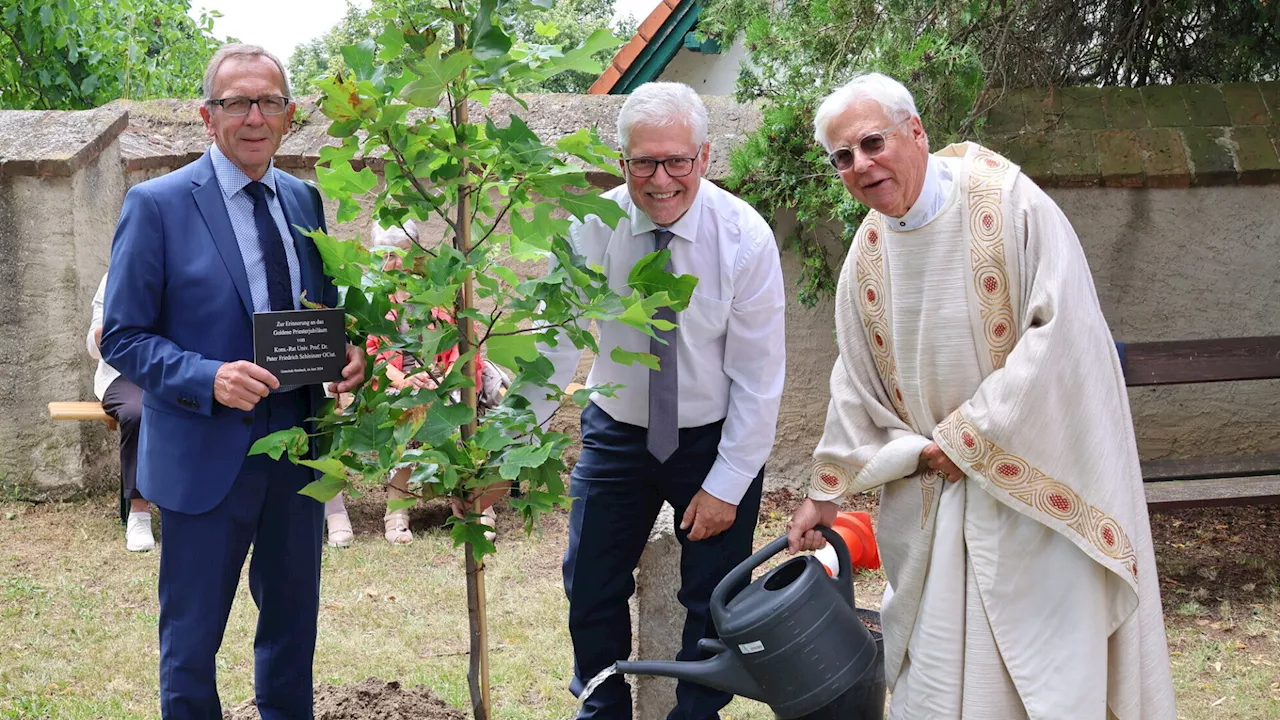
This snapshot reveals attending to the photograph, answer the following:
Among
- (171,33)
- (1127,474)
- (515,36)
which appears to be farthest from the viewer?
(171,33)

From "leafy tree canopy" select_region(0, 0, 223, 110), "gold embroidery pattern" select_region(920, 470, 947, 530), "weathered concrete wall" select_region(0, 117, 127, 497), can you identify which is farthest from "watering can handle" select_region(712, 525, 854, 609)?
"leafy tree canopy" select_region(0, 0, 223, 110)

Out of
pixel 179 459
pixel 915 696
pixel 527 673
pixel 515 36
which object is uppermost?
pixel 515 36

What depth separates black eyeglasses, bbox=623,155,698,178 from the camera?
296cm

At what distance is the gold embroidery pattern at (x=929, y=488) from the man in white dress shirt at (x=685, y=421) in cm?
42

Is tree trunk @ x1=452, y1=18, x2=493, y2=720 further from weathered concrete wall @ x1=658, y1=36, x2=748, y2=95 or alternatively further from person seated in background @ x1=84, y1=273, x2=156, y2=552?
weathered concrete wall @ x1=658, y1=36, x2=748, y2=95

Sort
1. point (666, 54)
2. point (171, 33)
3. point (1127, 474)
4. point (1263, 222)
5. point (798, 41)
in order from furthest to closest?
point (666, 54), point (171, 33), point (1263, 222), point (798, 41), point (1127, 474)

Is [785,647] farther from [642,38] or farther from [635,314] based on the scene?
[642,38]

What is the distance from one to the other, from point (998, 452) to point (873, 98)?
2.80 feet

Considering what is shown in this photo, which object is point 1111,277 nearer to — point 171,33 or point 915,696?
point 915,696

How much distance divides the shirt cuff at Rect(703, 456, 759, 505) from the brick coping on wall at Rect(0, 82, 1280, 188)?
126 inches

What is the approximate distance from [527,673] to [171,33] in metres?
6.95

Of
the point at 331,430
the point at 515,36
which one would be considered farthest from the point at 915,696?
the point at 515,36

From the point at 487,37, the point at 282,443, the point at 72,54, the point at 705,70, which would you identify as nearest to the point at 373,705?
the point at 282,443

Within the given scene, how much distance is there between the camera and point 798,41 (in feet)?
18.1
